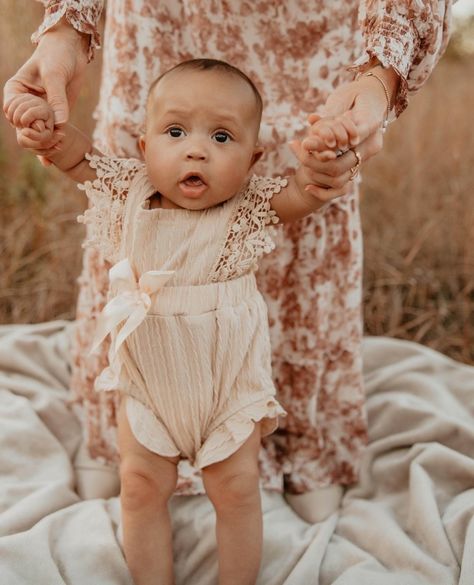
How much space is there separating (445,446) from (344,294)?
1.46 feet

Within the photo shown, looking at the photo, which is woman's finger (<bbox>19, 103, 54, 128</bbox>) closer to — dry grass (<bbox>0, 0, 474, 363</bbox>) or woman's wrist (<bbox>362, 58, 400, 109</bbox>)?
woman's wrist (<bbox>362, 58, 400, 109</bbox>)

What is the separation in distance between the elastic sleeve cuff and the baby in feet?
0.63

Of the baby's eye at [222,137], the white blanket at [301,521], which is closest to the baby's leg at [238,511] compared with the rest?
the white blanket at [301,521]

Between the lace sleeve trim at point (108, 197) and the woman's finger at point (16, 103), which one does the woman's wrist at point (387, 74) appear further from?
the woman's finger at point (16, 103)

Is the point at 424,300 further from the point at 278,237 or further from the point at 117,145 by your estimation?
the point at 117,145

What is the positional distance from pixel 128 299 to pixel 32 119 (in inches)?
12.3

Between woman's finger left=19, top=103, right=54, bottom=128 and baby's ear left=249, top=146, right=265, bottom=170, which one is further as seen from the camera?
baby's ear left=249, top=146, right=265, bottom=170

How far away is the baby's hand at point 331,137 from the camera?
1.05m

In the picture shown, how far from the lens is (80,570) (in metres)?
1.40

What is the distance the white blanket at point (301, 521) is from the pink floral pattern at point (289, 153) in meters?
0.10

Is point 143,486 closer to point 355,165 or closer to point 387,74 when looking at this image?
point 355,165

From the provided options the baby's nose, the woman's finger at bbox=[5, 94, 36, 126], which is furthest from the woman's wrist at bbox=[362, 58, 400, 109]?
the woman's finger at bbox=[5, 94, 36, 126]

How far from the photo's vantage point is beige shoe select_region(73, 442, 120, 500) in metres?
1.72

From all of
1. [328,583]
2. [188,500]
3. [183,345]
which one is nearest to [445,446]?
[328,583]
